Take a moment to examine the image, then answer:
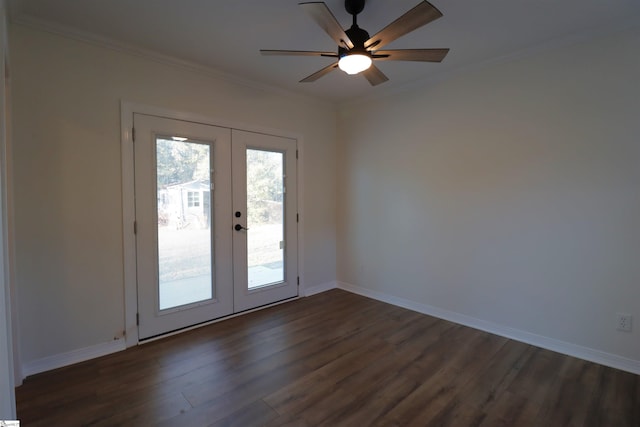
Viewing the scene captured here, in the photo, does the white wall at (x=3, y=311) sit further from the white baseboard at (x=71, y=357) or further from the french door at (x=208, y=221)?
the french door at (x=208, y=221)

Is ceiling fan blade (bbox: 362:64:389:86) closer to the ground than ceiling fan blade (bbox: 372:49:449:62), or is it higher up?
higher up

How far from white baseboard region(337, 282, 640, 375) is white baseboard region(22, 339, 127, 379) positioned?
9.44ft

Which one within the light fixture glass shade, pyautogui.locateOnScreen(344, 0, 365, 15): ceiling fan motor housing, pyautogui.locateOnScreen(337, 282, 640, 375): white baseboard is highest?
pyautogui.locateOnScreen(344, 0, 365, 15): ceiling fan motor housing

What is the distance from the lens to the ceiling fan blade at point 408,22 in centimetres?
160

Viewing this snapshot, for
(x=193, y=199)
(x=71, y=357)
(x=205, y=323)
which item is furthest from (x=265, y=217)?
(x=71, y=357)

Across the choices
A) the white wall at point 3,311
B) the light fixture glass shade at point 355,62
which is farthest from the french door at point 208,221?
the light fixture glass shade at point 355,62

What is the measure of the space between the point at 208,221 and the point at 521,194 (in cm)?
310

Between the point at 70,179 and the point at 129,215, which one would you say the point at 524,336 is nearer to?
the point at 129,215

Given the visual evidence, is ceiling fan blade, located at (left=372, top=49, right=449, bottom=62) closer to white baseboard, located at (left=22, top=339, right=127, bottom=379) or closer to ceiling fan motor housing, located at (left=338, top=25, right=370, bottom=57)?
ceiling fan motor housing, located at (left=338, top=25, right=370, bottom=57)

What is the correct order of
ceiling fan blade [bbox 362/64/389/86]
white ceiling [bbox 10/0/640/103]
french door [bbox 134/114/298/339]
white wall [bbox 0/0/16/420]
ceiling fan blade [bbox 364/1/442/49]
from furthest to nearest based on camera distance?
1. french door [bbox 134/114/298/339]
2. ceiling fan blade [bbox 362/64/389/86]
3. white ceiling [bbox 10/0/640/103]
4. ceiling fan blade [bbox 364/1/442/49]
5. white wall [bbox 0/0/16/420]

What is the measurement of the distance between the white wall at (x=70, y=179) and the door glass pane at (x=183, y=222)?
0.35 m

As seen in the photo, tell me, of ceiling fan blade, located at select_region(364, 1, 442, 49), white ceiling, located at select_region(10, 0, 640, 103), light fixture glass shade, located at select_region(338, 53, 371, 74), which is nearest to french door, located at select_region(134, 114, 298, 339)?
white ceiling, located at select_region(10, 0, 640, 103)

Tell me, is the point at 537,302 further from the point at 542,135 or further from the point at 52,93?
the point at 52,93

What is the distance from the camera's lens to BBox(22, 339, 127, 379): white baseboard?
2309 millimetres
